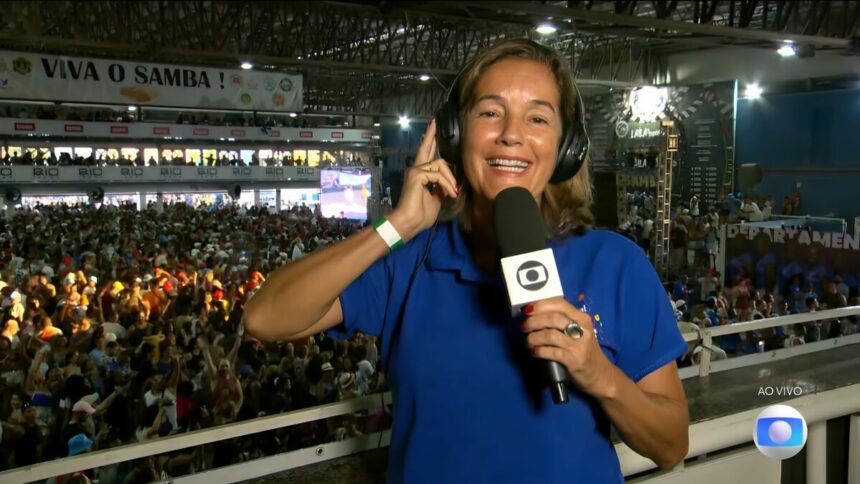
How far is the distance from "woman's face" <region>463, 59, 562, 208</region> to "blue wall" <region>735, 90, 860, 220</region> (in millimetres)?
23492

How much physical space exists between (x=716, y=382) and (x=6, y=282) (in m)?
10.4

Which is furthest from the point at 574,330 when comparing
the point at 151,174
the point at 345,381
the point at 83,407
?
the point at 151,174

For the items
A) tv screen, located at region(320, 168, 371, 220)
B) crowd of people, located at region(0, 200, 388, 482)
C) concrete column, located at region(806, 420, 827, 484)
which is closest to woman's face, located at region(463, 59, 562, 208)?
concrete column, located at region(806, 420, 827, 484)

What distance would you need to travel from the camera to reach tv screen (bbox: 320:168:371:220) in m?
23.1

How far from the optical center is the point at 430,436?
3.98 feet

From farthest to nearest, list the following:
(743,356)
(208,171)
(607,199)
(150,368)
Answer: (208,171) → (607,199) → (150,368) → (743,356)

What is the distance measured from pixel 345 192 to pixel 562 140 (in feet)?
72.9

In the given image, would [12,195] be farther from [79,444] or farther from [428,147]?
[428,147]

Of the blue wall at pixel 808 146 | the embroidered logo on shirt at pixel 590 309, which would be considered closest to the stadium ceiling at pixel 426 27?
the blue wall at pixel 808 146

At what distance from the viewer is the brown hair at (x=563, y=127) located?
135 centimetres

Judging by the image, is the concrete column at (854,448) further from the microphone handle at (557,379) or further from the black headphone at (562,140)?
the microphone handle at (557,379)

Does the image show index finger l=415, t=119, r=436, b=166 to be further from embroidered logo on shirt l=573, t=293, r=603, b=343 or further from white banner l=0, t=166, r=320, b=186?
white banner l=0, t=166, r=320, b=186

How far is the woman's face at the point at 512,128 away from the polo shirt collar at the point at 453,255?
0.31 ft

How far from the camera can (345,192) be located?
23359mm
